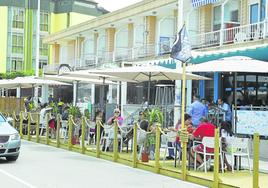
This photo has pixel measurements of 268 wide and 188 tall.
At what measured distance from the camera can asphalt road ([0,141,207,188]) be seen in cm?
1080

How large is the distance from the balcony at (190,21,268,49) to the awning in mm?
789

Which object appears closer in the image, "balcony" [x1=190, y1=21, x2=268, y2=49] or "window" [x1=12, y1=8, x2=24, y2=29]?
"balcony" [x1=190, y1=21, x2=268, y2=49]

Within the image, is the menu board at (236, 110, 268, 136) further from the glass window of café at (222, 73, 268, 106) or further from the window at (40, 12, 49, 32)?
the window at (40, 12, 49, 32)

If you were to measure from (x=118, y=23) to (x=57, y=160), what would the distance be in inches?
900

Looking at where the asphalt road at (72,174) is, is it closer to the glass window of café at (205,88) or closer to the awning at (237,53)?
the awning at (237,53)

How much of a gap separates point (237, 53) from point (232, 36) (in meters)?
3.98

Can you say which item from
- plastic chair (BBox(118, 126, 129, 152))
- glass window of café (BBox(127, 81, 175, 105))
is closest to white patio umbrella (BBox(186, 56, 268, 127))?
plastic chair (BBox(118, 126, 129, 152))

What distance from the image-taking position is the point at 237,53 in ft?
65.6

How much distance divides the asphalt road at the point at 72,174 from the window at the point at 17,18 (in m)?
53.1

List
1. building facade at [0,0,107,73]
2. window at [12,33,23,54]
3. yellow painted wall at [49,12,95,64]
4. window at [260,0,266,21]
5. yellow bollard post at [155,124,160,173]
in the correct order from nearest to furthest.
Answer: yellow bollard post at [155,124,160,173]
window at [260,0,266,21]
building facade at [0,0,107,73]
window at [12,33,23,54]
yellow painted wall at [49,12,95,64]

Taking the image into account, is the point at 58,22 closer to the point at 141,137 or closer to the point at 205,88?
the point at 205,88

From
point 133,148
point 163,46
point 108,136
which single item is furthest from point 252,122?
point 163,46

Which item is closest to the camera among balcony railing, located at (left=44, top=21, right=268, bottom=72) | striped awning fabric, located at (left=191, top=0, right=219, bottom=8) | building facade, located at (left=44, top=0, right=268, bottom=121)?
balcony railing, located at (left=44, top=21, right=268, bottom=72)

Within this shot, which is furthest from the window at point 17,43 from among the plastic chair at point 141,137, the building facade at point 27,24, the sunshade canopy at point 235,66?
the sunshade canopy at point 235,66
